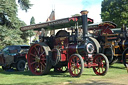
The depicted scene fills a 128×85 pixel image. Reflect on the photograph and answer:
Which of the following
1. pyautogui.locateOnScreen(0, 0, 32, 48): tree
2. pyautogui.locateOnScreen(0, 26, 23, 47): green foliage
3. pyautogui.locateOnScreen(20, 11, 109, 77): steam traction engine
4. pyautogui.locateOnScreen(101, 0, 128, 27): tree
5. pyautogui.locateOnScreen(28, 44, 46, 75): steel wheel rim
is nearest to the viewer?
pyautogui.locateOnScreen(20, 11, 109, 77): steam traction engine

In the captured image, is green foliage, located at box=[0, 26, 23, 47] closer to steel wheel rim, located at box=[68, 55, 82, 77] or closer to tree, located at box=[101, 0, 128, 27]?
steel wheel rim, located at box=[68, 55, 82, 77]

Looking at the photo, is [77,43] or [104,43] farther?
[104,43]

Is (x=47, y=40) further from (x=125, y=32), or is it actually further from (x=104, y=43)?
(x=125, y=32)

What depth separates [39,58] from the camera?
8.69 meters

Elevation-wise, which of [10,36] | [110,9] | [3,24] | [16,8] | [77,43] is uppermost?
[110,9]

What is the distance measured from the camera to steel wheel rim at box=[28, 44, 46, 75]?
8.60 metres

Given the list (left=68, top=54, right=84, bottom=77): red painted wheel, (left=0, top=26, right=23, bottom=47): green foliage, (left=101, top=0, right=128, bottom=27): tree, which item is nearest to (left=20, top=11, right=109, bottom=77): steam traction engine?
(left=68, top=54, right=84, bottom=77): red painted wheel

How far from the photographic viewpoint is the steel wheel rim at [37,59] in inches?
339

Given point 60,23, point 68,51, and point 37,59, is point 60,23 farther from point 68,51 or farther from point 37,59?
point 37,59

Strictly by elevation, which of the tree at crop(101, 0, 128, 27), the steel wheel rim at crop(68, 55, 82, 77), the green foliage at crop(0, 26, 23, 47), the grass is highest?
the tree at crop(101, 0, 128, 27)

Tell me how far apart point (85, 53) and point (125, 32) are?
324 cm

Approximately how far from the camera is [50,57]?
27.2ft

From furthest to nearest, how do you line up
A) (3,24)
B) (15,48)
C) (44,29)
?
(3,24), (15,48), (44,29)

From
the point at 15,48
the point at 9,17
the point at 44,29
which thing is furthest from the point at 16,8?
the point at 44,29
